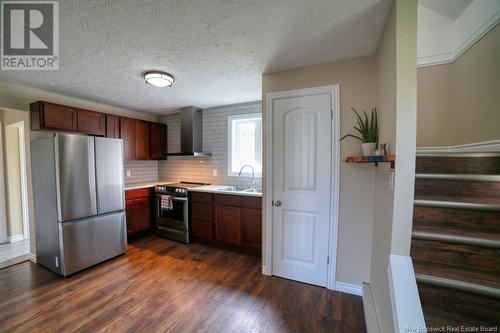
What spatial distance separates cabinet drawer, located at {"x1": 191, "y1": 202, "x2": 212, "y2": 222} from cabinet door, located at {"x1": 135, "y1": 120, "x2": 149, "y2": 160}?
1.46m

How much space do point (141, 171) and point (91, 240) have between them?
182 cm

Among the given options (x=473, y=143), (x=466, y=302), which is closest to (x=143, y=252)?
(x=466, y=302)

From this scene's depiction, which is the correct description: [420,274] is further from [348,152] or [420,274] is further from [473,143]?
[473,143]

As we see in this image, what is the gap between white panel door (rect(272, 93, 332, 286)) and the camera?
206cm

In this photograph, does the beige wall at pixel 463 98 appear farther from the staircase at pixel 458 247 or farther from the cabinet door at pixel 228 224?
the cabinet door at pixel 228 224

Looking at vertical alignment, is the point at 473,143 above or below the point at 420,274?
above

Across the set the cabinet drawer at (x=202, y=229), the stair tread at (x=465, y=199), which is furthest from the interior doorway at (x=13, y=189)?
the stair tread at (x=465, y=199)

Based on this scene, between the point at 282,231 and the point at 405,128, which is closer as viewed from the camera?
the point at 405,128

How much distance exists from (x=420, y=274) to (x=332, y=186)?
0.95m

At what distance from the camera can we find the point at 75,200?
240 cm

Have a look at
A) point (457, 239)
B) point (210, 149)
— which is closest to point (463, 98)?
point (457, 239)

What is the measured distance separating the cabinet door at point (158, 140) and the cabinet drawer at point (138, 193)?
0.75 metres

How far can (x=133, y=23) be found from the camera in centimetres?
142

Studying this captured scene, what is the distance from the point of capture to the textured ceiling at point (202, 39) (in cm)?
129
